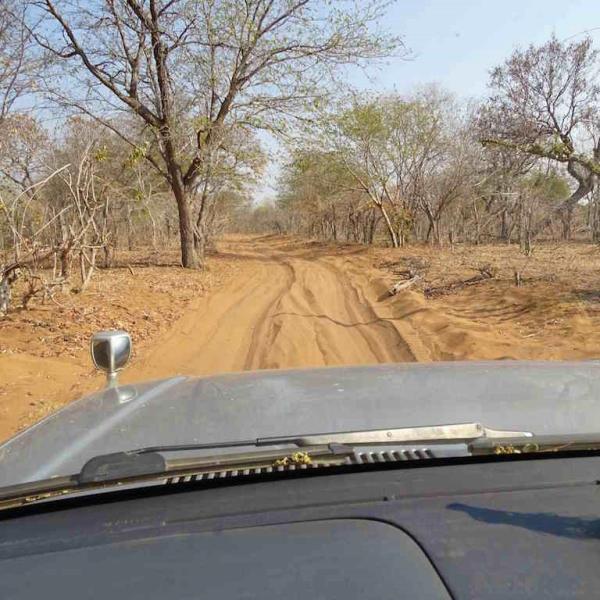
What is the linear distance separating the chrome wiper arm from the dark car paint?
0.14 m

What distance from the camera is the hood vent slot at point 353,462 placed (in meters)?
1.70

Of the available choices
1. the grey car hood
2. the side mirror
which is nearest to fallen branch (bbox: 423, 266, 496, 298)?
the grey car hood

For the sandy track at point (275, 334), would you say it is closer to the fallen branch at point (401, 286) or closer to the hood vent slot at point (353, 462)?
the fallen branch at point (401, 286)

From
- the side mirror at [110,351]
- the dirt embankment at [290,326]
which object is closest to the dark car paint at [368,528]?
the side mirror at [110,351]

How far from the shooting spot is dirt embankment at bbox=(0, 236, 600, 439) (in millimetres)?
7992

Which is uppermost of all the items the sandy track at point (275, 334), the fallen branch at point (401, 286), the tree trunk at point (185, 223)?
the tree trunk at point (185, 223)

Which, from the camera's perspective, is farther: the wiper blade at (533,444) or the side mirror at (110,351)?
the side mirror at (110,351)

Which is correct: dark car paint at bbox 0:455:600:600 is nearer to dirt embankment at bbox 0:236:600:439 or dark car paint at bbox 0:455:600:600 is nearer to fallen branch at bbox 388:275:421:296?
dirt embankment at bbox 0:236:600:439

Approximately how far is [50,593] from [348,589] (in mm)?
587

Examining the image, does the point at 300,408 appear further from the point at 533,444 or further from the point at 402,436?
the point at 533,444

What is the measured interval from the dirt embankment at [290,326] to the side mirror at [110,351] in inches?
127

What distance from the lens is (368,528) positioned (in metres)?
1.39

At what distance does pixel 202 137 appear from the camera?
61.6ft

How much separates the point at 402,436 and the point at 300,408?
68cm
